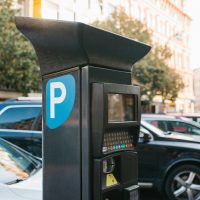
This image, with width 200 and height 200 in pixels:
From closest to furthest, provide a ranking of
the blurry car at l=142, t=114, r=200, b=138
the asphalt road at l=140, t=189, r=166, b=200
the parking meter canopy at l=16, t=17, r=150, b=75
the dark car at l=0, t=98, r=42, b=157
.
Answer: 1. the parking meter canopy at l=16, t=17, r=150, b=75
2. the dark car at l=0, t=98, r=42, b=157
3. the asphalt road at l=140, t=189, r=166, b=200
4. the blurry car at l=142, t=114, r=200, b=138

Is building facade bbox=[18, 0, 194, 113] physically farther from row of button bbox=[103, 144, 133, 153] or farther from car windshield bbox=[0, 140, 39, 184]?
row of button bbox=[103, 144, 133, 153]

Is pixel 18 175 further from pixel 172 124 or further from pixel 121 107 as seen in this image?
pixel 172 124

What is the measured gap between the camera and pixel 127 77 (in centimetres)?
296

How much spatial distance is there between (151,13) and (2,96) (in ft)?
91.3

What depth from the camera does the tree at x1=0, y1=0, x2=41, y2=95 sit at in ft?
51.4

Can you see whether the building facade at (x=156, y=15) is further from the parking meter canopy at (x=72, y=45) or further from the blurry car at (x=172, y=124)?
the parking meter canopy at (x=72, y=45)

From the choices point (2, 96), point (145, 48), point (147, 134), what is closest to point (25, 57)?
point (2, 96)

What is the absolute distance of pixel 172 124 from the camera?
930 cm

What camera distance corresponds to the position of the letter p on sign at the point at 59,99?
271 cm

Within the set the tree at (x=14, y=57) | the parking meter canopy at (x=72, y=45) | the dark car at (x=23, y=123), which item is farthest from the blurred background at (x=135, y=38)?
the parking meter canopy at (x=72, y=45)

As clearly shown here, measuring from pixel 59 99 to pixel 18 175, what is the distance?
1583mm

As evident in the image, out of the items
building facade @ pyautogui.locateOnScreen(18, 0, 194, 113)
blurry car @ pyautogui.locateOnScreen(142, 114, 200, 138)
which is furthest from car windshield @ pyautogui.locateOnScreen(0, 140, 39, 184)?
building facade @ pyautogui.locateOnScreen(18, 0, 194, 113)

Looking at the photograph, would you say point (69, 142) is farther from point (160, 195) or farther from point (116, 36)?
point (160, 195)

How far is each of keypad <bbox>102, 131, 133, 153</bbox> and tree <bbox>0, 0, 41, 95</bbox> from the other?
13.3 meters
